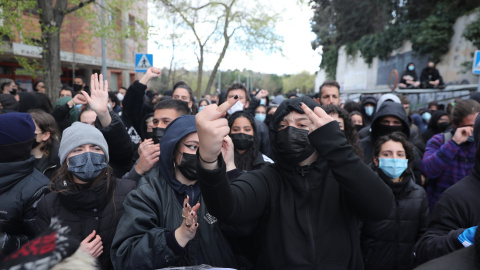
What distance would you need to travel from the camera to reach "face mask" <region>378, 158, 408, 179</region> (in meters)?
3.02

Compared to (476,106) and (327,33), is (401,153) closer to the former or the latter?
(476,106)

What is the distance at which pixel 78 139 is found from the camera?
2.58 metres

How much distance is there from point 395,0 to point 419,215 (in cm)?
2485

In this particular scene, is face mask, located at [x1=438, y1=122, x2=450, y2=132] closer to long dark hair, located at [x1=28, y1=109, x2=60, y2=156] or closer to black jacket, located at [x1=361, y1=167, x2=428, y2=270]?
black jacket, located at [x1=361, y1=167, x2=428, y2=270]

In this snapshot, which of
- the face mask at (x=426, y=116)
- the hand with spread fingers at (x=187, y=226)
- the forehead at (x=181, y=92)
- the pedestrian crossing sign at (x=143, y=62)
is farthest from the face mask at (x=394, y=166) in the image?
the pedestrian crossing sign at (x=143, y=62)

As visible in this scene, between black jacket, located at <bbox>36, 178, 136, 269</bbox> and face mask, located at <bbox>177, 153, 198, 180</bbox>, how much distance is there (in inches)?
26.5

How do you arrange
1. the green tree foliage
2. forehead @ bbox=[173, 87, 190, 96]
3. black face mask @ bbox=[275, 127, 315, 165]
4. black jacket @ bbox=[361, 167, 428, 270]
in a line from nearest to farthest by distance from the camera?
black face mask @ bbox=[275, 127, 315, 165], black jacket @ bbox=[361, 167, 428, 270], forehead @ bbox=[173, 87, 190, 96], the green tree foliage

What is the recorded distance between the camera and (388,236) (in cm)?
280

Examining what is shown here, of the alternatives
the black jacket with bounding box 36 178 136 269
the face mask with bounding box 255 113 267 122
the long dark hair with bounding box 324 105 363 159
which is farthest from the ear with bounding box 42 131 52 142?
the face mask with bounding box 255 113 267 122

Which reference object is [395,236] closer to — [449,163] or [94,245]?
[449,163]

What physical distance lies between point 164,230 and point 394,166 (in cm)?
209

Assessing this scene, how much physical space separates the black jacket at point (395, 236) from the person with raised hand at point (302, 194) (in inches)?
41.3

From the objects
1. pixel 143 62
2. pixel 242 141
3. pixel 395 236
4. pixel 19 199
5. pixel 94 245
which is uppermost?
pixel 143 62

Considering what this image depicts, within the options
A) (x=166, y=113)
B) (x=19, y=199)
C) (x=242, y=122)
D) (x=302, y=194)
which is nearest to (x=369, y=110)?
(x=242, y=122)
